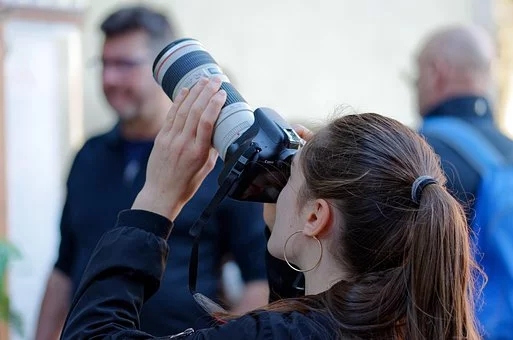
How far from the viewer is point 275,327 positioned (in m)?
1.50

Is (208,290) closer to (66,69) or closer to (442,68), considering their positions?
(442,68)

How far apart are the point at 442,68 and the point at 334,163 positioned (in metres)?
1.81

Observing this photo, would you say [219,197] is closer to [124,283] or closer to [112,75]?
[124,283]

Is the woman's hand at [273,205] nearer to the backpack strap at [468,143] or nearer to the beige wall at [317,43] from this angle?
the backpack strap at [468,143]

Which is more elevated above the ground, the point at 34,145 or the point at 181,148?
the point at 181,148

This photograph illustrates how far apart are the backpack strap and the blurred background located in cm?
59

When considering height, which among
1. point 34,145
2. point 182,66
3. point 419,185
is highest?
point 182,66

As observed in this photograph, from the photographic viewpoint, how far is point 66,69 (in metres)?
4.25

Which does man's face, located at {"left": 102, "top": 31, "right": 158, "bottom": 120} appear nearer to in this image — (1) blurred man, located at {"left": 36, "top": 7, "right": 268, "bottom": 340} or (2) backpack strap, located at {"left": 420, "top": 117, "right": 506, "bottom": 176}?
(1) blurred man, located at {"left": 36, "top": 7, "right": 268, "bottom": 340}

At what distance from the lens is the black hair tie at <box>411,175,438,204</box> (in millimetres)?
1527

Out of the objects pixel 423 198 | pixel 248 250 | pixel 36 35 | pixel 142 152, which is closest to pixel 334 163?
pixel 423 198

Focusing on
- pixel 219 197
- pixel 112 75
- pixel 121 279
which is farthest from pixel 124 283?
pixel 112 75

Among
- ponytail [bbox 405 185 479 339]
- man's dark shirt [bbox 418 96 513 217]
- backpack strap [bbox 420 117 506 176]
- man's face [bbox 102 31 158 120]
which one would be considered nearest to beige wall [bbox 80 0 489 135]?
man's face [bbox 102 31 158 120]

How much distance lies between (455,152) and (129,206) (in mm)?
876
